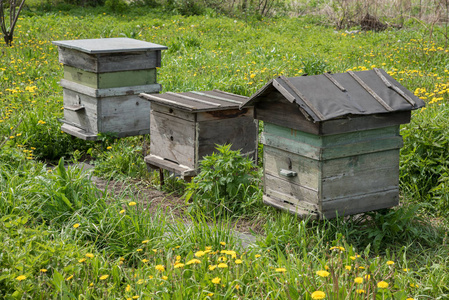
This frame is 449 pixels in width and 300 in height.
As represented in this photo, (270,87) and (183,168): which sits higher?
(270,87)

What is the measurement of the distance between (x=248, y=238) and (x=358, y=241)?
0.83 m

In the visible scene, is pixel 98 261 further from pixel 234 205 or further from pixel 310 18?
pixel 310 18

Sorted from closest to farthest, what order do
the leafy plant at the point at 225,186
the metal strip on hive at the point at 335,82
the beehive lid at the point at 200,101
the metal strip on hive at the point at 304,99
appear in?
the metal strip on hive at the point at 304,99
the metal strip on hive at the point at 335,82
the leafy plant at the point at 225,186
the beehive lid at the point at 200,101

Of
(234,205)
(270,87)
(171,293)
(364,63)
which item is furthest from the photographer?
(364,63)

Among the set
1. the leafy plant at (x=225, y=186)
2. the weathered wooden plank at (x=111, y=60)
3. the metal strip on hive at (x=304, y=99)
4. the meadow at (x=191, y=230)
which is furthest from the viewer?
the weathered wooden plank at (x=111, y=60)

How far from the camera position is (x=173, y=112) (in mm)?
5230

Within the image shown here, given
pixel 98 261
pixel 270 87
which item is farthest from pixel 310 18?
pixel 98 261

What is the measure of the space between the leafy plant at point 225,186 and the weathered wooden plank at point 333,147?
1.80ft

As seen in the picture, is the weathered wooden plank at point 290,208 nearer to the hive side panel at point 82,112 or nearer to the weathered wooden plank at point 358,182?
the weathered wooden plank at point 358,182

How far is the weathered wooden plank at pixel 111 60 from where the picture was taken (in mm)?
5922

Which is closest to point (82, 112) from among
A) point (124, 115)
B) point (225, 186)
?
point (124, 115)

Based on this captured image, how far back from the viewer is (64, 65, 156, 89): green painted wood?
599 cm

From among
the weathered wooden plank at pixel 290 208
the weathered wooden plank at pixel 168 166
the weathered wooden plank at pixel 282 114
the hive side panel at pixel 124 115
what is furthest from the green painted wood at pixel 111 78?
the weathered wooden plank at pixel 290 208

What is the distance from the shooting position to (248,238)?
427 centimetres
